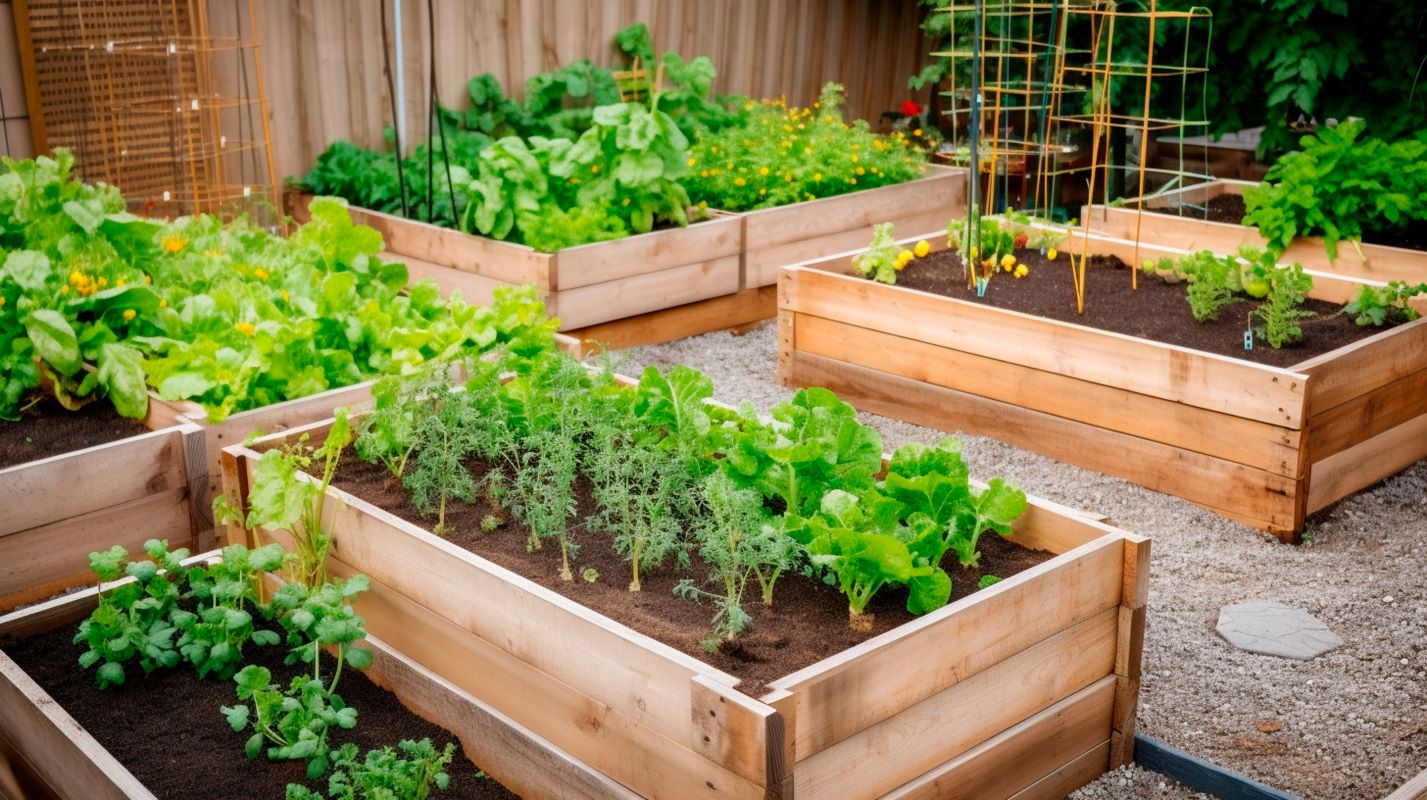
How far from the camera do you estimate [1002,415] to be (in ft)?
16.0

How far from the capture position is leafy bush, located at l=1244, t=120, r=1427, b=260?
5391 mm

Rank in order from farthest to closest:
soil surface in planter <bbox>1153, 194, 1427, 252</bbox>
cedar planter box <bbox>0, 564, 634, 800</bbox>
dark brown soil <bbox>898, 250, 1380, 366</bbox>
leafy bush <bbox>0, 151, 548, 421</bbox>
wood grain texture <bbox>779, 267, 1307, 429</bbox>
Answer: soil surface in planter <bbox>1153, 194, 1427, 252</bbox> → dark brown soil <bbox>898, 250, 1380, 366</bbox> → wood grain texture <bbox>779, 267, 1307, 429</bbox> → leafy bush <bbox>0, 151, 548, 421</bbox> → cedar planter box <bbox>0, 564, 634, 800</bbox>

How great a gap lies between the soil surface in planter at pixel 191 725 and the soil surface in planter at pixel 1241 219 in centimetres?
438

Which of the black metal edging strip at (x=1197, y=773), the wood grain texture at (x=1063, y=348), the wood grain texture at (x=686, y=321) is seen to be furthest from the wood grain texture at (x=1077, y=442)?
the black metal edging strip at (x=1197, y=773)

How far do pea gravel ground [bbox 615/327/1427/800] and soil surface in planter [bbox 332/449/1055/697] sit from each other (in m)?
0.58

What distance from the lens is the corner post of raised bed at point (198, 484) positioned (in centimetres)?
370

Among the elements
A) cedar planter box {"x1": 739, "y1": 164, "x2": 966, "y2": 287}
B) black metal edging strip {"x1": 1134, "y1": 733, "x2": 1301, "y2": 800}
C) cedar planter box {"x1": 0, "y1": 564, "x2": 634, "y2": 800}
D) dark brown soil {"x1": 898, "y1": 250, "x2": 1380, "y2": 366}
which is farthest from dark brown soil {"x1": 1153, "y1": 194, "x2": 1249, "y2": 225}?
cedar planter box {"x1": 0, "y1": 564, "x2": 634, "y2": 800}

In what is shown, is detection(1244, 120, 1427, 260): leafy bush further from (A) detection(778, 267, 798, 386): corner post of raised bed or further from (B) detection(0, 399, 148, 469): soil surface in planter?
(B) detection(0, 399, 148, 469): soil surface in planter

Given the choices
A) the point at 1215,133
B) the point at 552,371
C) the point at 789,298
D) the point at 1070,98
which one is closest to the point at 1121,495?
the point at 789,298

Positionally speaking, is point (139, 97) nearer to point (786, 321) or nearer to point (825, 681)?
point (786, 321)

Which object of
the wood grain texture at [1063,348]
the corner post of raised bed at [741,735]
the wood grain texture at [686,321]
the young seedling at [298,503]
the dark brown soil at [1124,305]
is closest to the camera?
the corner post of raised bed at [741,735]

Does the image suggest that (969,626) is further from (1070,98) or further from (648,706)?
(1070,98)

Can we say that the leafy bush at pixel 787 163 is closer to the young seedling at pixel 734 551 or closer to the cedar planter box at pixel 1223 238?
the cedar planter box at pixel 1223 238

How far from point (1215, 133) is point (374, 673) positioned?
5968 mm
